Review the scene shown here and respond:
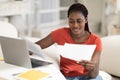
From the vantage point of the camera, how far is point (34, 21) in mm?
4098

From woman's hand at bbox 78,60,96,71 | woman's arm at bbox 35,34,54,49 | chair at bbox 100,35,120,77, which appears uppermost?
woman's arm at bbox 35,34,54,49

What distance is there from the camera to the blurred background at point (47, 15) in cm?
341

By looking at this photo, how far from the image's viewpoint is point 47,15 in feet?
14.4

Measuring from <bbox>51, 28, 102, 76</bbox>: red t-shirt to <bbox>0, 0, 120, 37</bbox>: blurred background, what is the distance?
1.59 m

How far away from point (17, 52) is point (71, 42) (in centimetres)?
48

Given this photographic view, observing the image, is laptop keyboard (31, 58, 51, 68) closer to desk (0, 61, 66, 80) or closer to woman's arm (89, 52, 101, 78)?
desk (0, 61, 66, 80)

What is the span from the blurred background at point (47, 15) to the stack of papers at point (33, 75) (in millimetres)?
2057

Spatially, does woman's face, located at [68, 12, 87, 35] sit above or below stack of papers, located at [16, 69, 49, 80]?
above

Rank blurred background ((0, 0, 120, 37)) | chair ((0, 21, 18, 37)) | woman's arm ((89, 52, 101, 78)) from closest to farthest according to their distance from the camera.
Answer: woman's arm ((89, 52, 101, 78)) < chair ((0, 21, 18, 37)) < blurred background ((0, 0, 120, 37))

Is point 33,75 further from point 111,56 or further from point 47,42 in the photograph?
point 111,56

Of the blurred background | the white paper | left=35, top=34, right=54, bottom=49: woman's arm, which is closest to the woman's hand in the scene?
the white paper

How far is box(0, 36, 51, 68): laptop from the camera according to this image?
127cm

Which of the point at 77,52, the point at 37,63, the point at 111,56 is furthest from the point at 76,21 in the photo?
the point at 111,56

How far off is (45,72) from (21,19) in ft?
8.26
